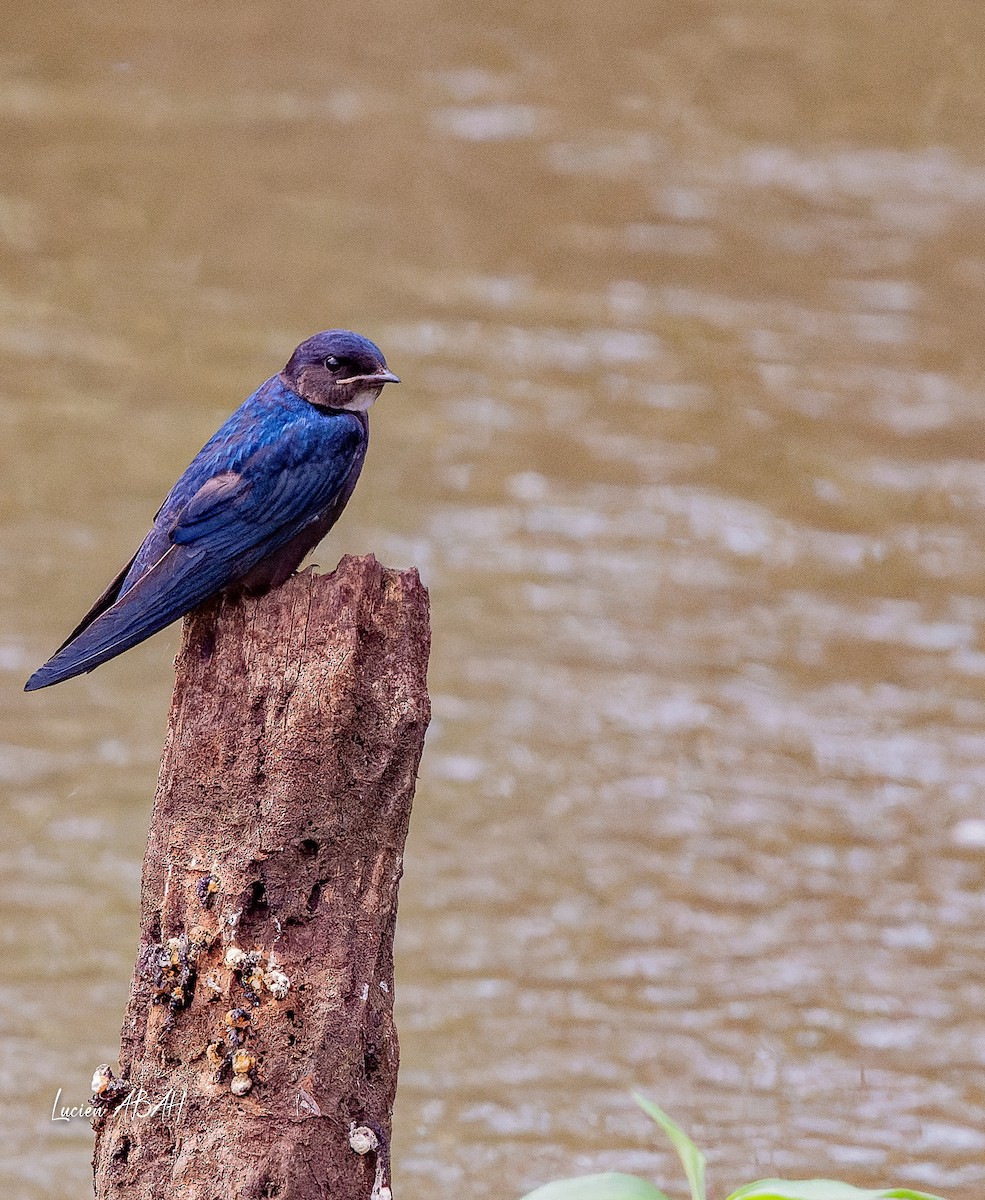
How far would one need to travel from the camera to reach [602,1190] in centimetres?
159

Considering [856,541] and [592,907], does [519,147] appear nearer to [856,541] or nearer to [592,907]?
[856,541]

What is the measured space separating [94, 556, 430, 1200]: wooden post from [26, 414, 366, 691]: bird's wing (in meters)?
0.29

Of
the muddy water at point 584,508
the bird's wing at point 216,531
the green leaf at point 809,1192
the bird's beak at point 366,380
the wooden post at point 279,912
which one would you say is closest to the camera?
the green leaf at point 809,1192

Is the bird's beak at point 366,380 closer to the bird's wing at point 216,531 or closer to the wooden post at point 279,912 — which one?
the bird's wing at point 216,531

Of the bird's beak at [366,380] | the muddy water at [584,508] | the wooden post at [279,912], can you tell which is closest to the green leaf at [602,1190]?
the wooden post at [279,912]

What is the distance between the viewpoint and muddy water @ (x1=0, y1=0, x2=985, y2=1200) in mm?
5543

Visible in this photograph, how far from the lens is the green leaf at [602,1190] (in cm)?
158

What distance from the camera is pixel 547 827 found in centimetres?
652

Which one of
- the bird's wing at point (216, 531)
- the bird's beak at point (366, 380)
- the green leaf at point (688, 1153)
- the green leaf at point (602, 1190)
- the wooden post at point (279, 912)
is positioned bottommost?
the green leaf at point (602, 1190)

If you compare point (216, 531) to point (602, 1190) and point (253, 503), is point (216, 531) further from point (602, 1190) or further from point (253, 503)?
point (602, 1190)

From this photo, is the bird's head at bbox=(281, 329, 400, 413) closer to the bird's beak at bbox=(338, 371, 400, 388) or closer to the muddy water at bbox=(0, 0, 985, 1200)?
the bird's beak at bbox=(338, 371, 400, 388)

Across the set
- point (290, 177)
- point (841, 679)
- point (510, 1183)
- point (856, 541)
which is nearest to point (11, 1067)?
point (510, 1183)

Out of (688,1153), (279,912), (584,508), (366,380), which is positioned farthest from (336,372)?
(584,508)

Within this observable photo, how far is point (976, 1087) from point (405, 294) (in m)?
5.40
